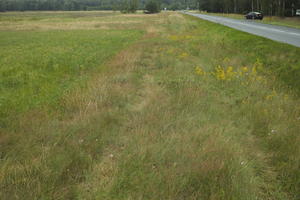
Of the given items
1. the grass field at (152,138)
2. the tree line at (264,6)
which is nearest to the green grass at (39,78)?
the grass field at (152,138)

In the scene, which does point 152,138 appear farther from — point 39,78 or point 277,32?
point 277,32

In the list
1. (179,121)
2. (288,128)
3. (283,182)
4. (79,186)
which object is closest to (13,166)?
(79,186)

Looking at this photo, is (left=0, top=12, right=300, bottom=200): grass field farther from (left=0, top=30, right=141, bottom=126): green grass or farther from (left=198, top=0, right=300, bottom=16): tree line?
(left=198, top=0, right=300, bottom=16): tree line

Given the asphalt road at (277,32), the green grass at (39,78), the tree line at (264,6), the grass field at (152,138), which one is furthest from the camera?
the tree line at (264,6)

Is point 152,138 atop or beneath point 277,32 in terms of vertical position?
beneath

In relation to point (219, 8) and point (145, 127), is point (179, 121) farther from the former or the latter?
point (219, 8)

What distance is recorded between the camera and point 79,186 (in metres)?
2.70

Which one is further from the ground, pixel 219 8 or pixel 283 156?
pixel 219 8

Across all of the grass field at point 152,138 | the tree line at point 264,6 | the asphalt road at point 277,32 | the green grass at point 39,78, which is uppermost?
the tree line at point 264,6

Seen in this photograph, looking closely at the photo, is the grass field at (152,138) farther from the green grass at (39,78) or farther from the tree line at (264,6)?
the tree line at (264,6)

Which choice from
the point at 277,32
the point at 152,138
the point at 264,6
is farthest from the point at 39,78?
the point at 264,6

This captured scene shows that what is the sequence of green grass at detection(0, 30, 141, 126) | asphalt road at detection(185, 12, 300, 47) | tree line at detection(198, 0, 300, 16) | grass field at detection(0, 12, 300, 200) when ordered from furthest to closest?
tree line at detection(198, 0, 300, 16), asphalt road at detection(185, 12, 300, 47), green grass at detection(0, 30, 141, 126), grass field at detection(0, 12, 300, 200)

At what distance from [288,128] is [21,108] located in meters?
6.09

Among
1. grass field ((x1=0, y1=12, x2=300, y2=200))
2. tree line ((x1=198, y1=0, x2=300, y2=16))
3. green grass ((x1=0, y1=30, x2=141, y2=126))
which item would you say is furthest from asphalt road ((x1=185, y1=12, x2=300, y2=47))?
tree line ((x1=198, y1=0, x2=300, y2=16))
